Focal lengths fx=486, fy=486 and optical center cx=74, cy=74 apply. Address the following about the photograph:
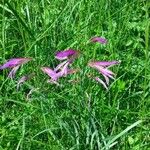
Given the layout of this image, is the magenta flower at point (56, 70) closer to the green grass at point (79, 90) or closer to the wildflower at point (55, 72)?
the wildflower at point (55, 72)

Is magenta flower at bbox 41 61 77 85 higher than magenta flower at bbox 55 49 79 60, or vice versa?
magenta flower at bbox 55 49 79 60

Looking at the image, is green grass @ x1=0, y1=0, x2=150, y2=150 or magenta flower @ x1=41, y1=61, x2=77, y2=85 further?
green grass @ x1=0, y1=0, x2=150, y2=150

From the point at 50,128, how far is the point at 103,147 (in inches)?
7.7

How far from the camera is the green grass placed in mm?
1685

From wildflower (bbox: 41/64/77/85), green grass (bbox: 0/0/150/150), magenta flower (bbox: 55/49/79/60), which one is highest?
magenta flower (bbox: 55/49/79/60)

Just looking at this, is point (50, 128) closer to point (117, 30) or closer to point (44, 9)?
point (117, 30)

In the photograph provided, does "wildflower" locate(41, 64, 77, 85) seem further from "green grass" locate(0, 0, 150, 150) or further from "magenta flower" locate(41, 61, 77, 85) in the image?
"green grass" locate(0, 0, 150, 150)

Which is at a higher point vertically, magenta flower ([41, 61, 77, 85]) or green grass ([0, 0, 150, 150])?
magenta flower ([41, 61, 77, 85])

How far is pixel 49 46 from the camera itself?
2.34 meters

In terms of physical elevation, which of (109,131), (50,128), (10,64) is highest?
(10,64)

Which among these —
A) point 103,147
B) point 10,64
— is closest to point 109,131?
point 103,147

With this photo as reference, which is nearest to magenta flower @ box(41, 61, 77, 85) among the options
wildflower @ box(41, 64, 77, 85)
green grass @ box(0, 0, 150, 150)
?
wildflower @ box(41, 64, 77, 85)

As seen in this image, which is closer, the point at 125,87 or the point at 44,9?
the point at 125,87

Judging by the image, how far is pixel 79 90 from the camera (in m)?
1.84
